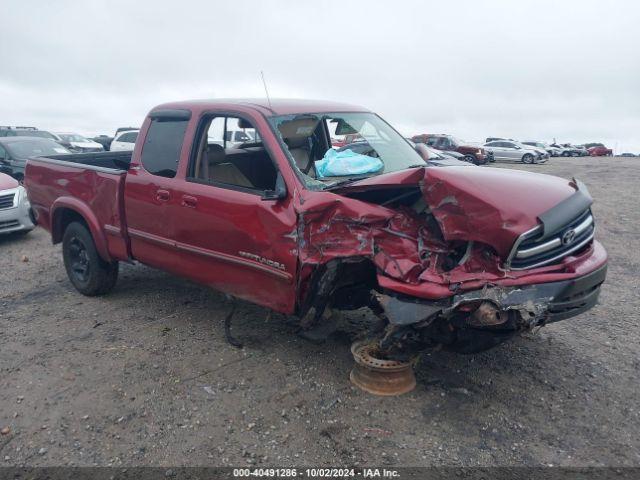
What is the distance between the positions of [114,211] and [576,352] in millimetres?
4216

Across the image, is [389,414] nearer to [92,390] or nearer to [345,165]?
[345,165]

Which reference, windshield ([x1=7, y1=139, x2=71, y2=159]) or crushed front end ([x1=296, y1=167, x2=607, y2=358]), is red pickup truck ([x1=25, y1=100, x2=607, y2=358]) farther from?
windshield ([x1=7, y1=139, x2=71, y2=159])

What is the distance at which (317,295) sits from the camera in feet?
11.5

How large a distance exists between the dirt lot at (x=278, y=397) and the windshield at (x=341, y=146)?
145 centimetres

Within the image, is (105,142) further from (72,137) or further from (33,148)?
(33,148)

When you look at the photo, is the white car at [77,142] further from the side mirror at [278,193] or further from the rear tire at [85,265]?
the side mirror at [278,193]

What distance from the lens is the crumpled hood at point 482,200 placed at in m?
2.92

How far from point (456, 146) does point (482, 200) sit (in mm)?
24006

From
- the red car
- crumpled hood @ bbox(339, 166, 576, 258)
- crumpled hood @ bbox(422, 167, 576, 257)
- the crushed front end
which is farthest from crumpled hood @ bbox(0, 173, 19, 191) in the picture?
the red car

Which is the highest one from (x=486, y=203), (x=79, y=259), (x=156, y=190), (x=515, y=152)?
(x=486, y=203)

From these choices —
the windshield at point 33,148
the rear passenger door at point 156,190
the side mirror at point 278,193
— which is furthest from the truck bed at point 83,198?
the windshield at point 33,148

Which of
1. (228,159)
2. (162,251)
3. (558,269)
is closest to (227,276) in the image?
(162,251)

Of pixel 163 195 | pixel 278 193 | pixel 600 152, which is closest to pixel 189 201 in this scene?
pixel 163 195

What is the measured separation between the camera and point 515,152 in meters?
30.6
